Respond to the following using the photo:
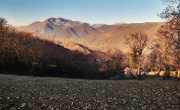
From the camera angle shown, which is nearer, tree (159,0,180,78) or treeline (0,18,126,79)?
tree (159,0,180,78)

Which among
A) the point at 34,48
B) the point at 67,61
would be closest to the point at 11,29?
the point at 34,48

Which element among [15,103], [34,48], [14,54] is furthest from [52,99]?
[34,48]

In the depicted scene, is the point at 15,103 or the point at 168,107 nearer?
the point at 15,103

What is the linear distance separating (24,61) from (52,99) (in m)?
107

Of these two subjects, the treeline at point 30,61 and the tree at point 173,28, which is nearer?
the tree at point 173,28

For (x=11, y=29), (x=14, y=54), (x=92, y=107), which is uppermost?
(x=11, y=29)

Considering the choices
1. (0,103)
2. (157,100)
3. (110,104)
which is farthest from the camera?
(157,100)

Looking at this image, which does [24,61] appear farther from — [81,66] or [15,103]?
[15,103]

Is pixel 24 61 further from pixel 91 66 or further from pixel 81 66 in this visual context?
pixel 91 66

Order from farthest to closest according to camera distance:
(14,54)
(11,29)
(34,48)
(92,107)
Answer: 1. (11,29)
2. (34,48)
3. (14,54)
4. (92,107)

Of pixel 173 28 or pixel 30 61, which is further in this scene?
pixel 30 61

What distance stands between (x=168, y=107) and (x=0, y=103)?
1420 cm

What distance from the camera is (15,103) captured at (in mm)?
22234

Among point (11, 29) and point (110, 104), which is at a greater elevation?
point (11, 29)
